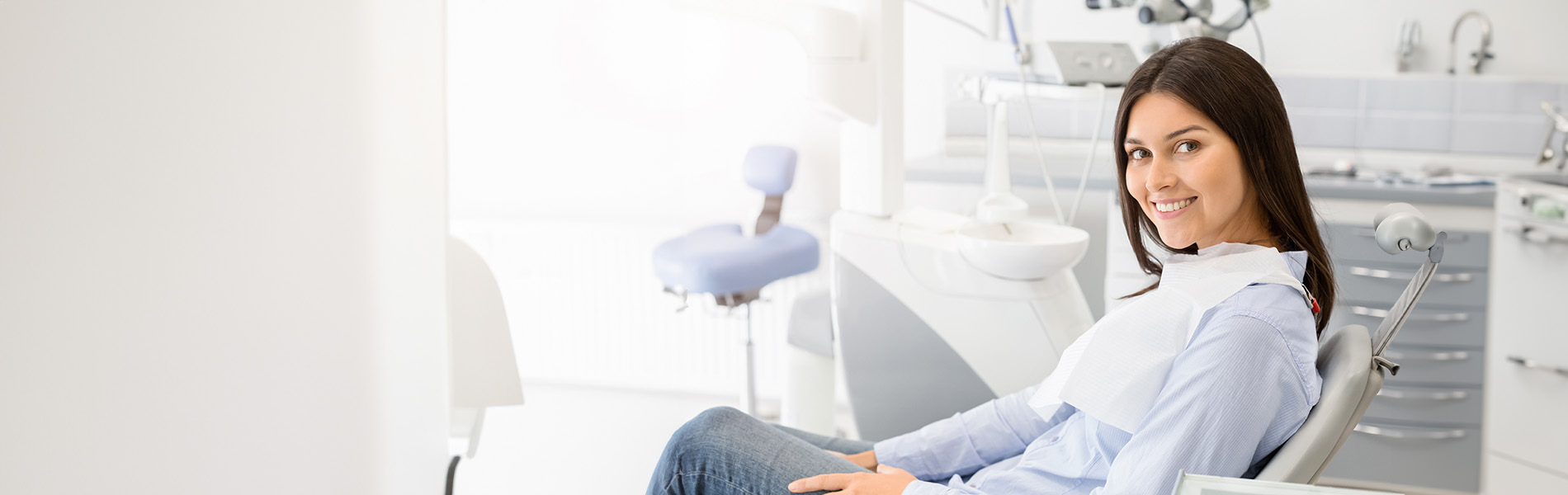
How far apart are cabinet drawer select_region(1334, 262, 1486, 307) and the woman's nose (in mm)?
1520

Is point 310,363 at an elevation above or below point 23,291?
below

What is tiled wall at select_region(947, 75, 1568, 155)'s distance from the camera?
107 inches

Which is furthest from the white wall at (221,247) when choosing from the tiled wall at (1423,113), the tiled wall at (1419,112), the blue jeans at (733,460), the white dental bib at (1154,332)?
the tiled wall at (1423,113)

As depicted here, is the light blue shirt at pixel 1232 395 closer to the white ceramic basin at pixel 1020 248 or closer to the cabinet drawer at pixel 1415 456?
the white ceramic basin at pixel 1020 248

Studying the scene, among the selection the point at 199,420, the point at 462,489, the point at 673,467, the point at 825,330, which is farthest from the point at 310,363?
the point at 462,489

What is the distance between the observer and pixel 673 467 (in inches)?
51.0

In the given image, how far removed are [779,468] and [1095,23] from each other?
216 cm

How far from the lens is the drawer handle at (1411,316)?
2422 mm

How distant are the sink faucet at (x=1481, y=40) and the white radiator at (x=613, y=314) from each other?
5.64 feet

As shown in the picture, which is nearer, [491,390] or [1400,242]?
[1400,242]

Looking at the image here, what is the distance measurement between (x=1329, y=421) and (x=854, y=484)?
1.59 ft

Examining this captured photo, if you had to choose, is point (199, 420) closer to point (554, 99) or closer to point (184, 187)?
point (184, 187)

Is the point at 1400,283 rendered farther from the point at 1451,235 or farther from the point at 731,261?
the point at 731,261

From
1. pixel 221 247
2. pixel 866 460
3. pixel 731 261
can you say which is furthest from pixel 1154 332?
pixel 731 261
